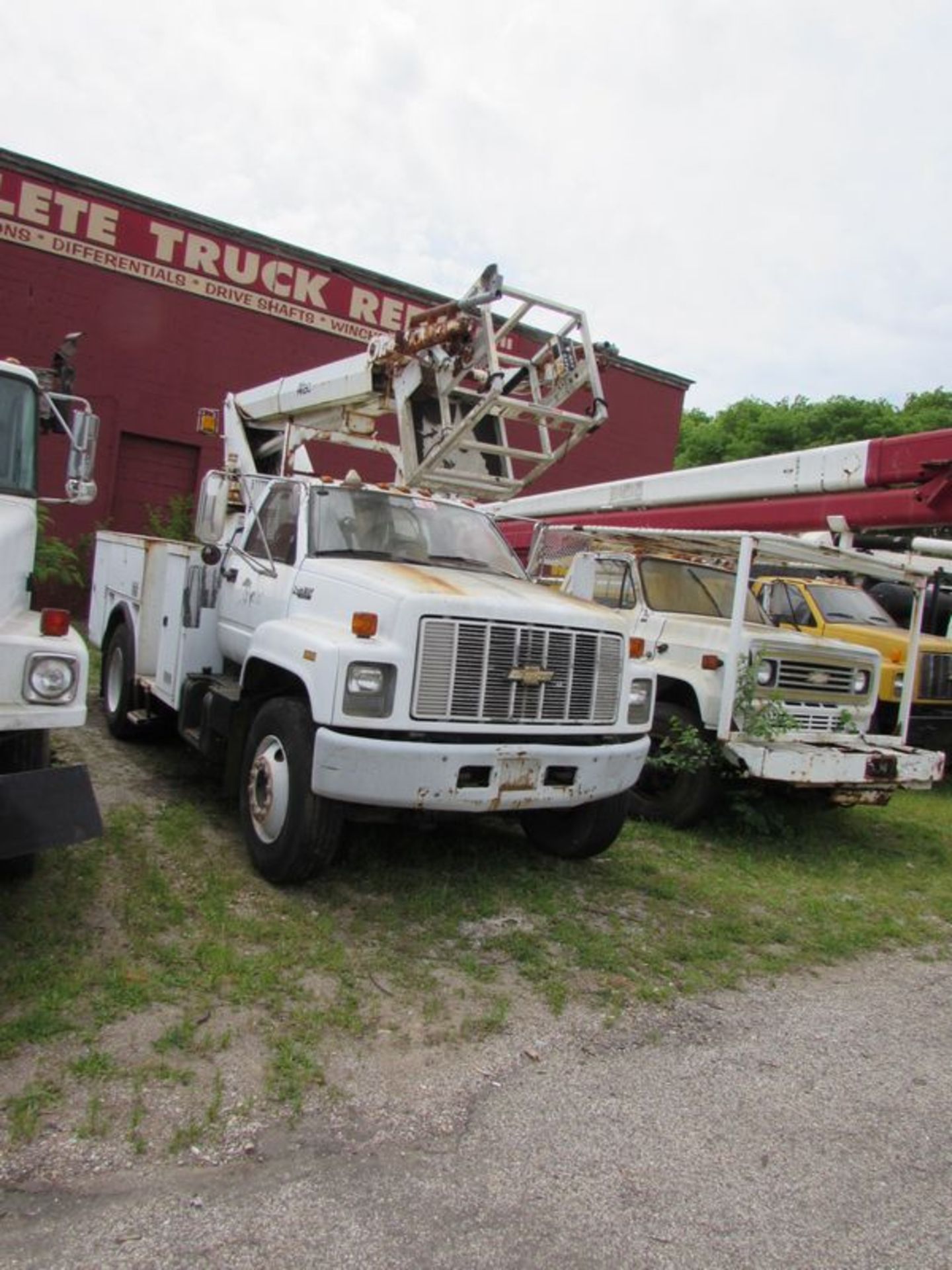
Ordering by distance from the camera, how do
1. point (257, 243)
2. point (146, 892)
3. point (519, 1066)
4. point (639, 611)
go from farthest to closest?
point (257, 243), point (639, 611), point (146, 892), point (519, 1066)

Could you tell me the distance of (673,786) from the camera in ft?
23.4

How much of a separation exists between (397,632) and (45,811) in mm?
1747

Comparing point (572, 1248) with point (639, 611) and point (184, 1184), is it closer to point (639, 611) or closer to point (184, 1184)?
point (184, 1184)

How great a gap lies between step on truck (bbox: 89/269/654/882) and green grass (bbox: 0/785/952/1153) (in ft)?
1.34

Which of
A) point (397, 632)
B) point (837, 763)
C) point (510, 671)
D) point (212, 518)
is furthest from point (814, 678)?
point (212, 518)

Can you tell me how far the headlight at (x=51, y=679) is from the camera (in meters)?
3.79

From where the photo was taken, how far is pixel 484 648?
15.7 feet

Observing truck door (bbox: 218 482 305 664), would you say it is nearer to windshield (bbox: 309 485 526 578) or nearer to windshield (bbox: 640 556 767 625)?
windshield (bbox: 309 485 526 578)

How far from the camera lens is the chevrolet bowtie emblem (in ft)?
15.9

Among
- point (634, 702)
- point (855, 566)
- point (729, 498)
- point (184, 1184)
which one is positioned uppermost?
point (729, 498)

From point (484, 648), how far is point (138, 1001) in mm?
2194

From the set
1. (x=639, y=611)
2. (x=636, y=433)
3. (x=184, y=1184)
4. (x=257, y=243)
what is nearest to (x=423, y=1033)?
(x=184, y=1184)

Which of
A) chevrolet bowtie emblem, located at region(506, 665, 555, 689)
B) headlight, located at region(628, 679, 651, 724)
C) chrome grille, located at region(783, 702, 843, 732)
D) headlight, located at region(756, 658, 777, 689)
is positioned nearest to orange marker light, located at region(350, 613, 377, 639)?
chevrolet bowtie emblem, located at region(506, 665, 555, 689)

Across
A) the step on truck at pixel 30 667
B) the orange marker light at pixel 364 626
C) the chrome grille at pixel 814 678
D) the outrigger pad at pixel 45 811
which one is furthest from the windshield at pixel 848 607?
the outrigger pad at pixel 45 811
